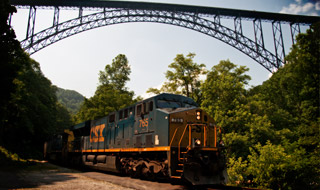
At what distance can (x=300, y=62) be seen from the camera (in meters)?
27.4

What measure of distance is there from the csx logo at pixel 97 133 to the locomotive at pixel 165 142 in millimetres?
244

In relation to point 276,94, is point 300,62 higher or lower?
higher

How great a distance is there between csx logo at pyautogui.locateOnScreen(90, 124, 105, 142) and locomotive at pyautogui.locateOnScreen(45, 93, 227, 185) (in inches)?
9.6

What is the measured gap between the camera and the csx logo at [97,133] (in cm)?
1576

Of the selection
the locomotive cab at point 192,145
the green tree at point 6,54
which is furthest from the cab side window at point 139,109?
the green tree at point 6,54

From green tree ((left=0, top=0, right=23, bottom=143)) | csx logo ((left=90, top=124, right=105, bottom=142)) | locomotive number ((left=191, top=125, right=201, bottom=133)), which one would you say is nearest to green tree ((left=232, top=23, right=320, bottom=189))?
locomotive number ((left=191, top=125, right=201, bottom=133))

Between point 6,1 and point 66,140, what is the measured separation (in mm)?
12280

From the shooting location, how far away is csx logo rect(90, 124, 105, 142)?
51.7ft

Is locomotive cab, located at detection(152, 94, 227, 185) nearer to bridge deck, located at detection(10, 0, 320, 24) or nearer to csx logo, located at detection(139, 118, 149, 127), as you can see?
csx logo, located at detection(139, 118, 149, 127)

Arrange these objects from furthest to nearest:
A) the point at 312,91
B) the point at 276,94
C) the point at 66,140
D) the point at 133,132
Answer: the point at 276,94 → the point at 312,91 → the point at 66,140 → the point at 133,132

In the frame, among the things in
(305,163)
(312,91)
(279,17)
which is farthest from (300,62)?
(305,163)

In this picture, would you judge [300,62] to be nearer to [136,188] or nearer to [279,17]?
[279,17]

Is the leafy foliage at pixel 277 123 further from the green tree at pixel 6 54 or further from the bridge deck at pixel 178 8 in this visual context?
the green tree at pixel 6 54

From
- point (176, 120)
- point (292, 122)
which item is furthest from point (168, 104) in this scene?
point (292, 122)
